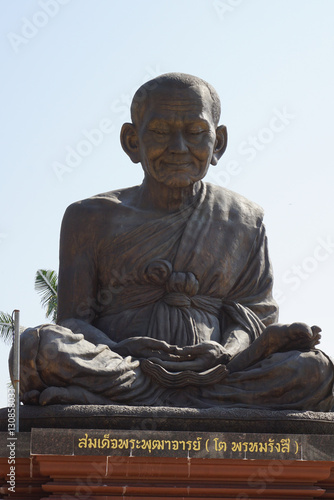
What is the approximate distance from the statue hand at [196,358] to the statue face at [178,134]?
1.60 metres

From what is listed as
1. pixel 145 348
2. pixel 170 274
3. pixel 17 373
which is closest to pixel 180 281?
pixel 170 274

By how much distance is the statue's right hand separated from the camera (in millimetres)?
9000

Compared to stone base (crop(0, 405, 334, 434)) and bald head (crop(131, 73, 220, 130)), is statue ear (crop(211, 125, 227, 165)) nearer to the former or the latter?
→ bald head (crop(131, 73, 220, 130))

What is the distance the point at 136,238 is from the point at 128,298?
508 mm

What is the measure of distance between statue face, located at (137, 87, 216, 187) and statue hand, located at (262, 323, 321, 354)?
168 cm

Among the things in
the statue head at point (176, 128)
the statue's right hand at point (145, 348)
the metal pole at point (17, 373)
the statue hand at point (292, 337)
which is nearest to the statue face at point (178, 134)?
the statue head at point (176, 128)

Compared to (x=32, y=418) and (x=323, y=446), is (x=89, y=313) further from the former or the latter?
(x=323, y=446)

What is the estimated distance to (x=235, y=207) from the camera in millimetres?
10281

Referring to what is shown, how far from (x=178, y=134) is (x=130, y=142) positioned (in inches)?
26.5

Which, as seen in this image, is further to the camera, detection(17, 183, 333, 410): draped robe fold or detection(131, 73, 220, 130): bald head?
detection(131, 73, 220, 130): bald head

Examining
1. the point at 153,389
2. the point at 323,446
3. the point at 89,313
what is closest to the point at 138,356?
the point at 153,389

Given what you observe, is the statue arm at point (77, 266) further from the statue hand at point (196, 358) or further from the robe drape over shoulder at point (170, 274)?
the statue hand at point (196, 358)

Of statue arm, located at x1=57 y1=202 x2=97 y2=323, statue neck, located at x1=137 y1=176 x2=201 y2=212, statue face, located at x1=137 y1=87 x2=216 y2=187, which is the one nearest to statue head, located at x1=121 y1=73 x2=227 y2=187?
statue face, located at x1=137 y1=87 x2=216 y2=187

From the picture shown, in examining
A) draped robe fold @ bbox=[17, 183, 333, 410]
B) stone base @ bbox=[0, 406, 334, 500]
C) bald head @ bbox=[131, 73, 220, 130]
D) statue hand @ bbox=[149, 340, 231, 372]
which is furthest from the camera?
bald head @ bbox=[131, 73, 220, 130]
